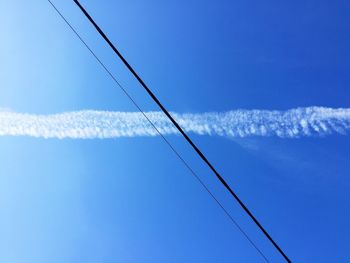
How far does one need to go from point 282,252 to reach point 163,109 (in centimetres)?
321

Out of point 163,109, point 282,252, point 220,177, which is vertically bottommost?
point 282,252

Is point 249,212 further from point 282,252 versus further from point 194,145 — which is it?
point 194,145

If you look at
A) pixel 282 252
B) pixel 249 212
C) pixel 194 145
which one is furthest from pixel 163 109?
pixel 282 252

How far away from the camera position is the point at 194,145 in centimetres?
481

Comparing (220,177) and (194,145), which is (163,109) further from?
(220,177)

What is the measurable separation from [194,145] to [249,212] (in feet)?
4.73

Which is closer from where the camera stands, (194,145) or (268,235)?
(194,145)

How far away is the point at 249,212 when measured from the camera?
512cm

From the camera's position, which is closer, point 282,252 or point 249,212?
point 249,212

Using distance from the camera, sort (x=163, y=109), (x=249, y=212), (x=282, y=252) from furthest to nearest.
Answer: (x=282, y=252) < (x=249, y=212) < (x=163, y=109)

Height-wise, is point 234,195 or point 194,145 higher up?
point 194,145

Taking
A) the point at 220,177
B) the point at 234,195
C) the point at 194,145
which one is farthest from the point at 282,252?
the point at 194,145

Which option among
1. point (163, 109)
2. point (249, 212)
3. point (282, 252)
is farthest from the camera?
point (282, 252)

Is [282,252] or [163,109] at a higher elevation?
[163,109]
